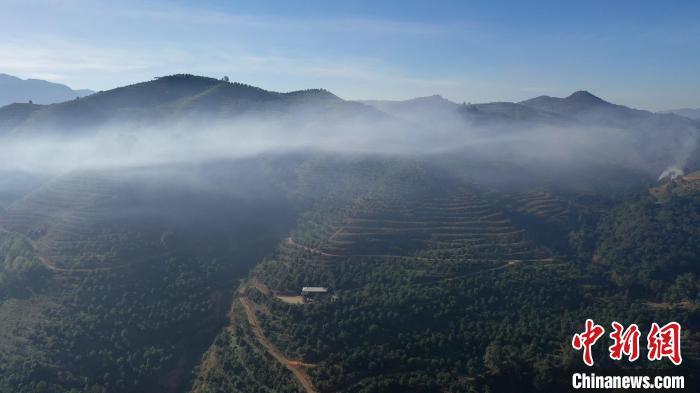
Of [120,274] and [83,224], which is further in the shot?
[83,224]

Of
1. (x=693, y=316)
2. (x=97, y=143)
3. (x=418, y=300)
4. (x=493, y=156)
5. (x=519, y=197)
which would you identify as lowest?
(x=693, y=316)

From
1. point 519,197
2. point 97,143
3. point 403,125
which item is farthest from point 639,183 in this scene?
point 97,143

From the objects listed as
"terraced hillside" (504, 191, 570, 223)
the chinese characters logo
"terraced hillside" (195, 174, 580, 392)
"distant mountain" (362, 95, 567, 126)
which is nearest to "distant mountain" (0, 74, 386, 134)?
"distant mountain" (362, 95, 567, 126)

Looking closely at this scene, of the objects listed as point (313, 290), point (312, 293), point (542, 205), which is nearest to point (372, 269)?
point (313, 290)

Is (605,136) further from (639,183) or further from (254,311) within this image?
(254,311)

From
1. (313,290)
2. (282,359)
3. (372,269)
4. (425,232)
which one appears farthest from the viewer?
(425,232)

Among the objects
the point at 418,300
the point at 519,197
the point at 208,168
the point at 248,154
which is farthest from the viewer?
the point at 248,154

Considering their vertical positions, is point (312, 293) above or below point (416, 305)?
above

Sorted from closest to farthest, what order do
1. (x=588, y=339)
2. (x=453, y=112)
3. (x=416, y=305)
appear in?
(x=588, y=339) < (x=416, y=305) < (x=453, y=112)

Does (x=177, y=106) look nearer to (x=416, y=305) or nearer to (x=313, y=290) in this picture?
(x=313, y=290)
